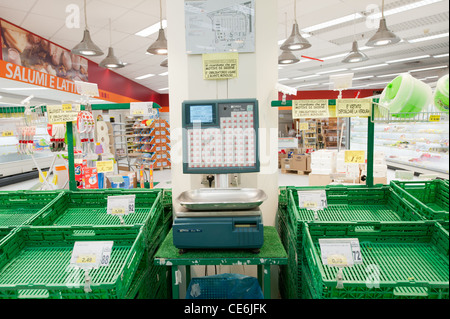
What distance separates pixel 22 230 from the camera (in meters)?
1.73

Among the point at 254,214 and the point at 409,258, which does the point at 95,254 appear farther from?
the point at 409,258

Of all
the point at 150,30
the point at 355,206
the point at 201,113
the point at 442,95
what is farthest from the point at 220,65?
the point at 150,30

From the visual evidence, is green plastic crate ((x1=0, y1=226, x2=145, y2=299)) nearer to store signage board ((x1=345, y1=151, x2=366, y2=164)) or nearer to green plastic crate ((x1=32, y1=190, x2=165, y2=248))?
green plastic crate ((x1=32, y1=190, x2=165, y2=248))

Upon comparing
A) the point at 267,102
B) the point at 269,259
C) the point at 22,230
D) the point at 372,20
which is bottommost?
the point at 269,259

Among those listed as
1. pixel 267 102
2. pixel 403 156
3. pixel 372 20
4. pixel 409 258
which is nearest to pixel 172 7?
pixel 267 102

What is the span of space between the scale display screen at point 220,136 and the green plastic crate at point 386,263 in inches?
22.9

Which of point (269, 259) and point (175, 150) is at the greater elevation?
point (175, 150)

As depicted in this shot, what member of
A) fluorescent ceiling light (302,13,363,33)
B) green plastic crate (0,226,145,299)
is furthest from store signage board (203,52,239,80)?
fluorescent ceiling light (302,13,363,33)

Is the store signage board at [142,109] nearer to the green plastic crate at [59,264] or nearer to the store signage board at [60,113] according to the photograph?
the store signage board at [60,113]

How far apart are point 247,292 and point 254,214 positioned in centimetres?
65

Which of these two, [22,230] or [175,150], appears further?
[175,150]

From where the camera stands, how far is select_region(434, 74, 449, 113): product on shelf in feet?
2.52

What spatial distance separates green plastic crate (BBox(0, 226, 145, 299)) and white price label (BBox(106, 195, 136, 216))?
8.6 inches
